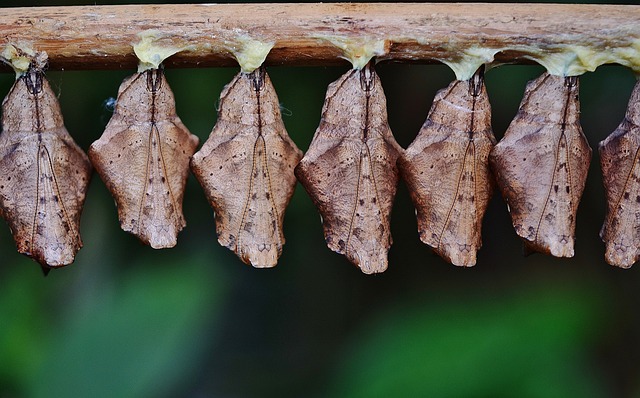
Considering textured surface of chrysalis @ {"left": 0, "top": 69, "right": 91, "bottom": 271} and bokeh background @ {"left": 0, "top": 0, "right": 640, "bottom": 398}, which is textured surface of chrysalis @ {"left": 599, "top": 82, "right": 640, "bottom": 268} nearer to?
bokeh background @ {"left": 0, "top": 0, "right": 640, "bottom": 398}

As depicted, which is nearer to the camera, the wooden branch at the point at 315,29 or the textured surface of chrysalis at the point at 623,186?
the wooden branch at the point at 315,29

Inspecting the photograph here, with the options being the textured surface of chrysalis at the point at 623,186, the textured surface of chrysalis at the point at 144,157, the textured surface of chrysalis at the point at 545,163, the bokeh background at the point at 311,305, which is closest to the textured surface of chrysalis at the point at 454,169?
the textured surface of chrysalis at the point at 545,163

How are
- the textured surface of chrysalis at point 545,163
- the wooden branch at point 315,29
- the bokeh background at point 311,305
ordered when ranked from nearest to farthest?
1. the wooden branch at point 315,29
2. the textured surface of chrysalis at point 545,163
3. the bokeh background at point 311,305

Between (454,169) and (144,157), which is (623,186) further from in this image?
(144,157)

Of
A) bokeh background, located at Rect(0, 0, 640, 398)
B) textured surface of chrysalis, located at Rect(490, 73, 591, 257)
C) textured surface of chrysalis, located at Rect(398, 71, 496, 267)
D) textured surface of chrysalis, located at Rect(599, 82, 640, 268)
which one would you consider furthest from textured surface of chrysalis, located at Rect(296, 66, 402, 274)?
bokeh background, located at Rect(0, 0, 640, 398)

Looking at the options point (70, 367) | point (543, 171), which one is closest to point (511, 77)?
point (543, 171)

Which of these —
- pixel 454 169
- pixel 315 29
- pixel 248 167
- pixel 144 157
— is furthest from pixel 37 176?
pixel 454 169

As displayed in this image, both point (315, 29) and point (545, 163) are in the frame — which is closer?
point (315, 29)

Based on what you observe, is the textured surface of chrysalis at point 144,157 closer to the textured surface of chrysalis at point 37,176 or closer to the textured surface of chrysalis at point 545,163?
the textured surface of chrysalis at point 37,176
